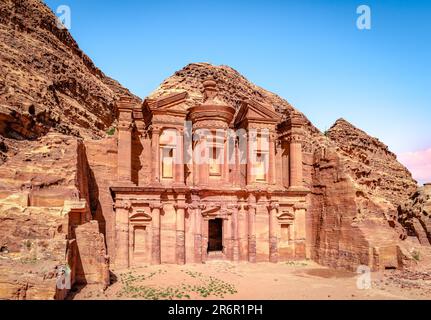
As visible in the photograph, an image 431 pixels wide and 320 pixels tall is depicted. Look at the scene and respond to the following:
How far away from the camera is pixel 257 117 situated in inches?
1005

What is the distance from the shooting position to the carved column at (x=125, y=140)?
22.0m

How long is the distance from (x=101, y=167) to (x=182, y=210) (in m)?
6.14

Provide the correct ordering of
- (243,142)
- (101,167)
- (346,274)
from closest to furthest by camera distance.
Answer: (346,274)
(101,167)
(243,142)

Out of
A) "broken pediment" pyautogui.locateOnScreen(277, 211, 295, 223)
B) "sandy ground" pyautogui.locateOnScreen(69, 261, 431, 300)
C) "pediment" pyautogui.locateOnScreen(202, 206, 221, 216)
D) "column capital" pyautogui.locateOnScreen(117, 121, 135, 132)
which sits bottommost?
"sandy ground" pyautogui.locateOnScreen(69, 261, 431, 300)

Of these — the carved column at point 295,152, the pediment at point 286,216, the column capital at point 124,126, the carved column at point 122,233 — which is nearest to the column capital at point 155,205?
the carved column at point 122,233

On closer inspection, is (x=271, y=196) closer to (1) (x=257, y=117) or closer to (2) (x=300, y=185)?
(2) (x=300, y=185)

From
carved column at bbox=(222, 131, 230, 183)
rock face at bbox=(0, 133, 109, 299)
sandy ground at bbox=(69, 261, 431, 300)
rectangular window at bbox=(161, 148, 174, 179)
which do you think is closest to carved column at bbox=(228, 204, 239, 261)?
sandy ground at bbox=(69, 261, 431, 300)

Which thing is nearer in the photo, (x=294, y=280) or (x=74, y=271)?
(x=74, y=271)

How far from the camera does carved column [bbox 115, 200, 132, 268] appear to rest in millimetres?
20594

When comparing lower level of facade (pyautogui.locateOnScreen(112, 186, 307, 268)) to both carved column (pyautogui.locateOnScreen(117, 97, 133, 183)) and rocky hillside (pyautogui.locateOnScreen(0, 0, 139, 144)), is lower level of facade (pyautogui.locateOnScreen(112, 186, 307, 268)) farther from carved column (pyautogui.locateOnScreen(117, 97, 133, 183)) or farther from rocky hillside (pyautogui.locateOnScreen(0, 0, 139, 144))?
rocky hillside (pyautogui.locateOnScreen(0, 0, 139, 144))

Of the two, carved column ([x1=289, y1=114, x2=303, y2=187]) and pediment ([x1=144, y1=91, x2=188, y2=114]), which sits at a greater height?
pediment ([x1=144, y1=91, x2=188, y2=114])

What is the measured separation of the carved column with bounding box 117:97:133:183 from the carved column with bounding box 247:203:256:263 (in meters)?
8.78

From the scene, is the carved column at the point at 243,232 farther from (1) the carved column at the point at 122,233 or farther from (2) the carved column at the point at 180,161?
(1) the carved column at the point at 122,233

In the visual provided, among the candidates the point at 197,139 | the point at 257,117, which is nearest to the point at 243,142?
the point at 257,117
